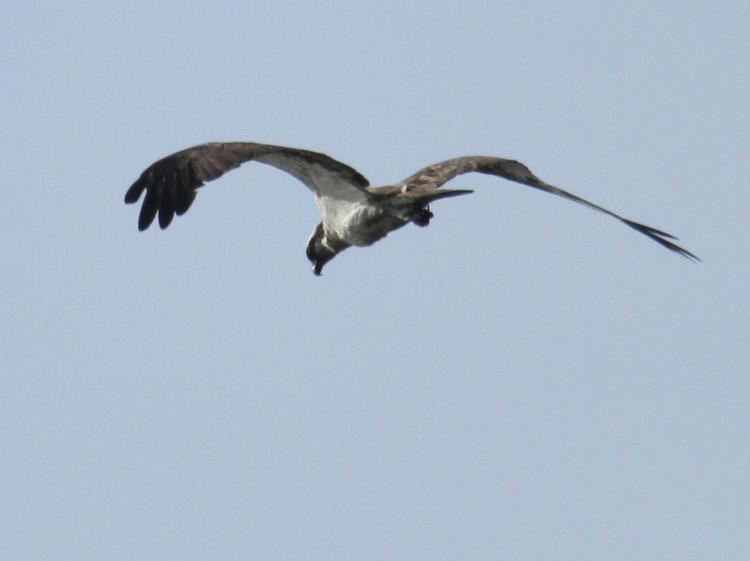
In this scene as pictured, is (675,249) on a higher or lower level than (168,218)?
higher

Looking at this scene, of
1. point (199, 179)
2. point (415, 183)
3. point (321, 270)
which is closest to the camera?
point (199, 179)

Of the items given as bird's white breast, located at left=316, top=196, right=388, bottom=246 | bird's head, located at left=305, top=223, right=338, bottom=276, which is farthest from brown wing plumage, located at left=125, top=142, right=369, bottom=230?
bird's head, located at left=305, top=223, right=338, bottom=276

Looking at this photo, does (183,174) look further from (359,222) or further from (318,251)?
(318,251)

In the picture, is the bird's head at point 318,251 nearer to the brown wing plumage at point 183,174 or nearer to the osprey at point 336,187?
the osprey at point 336,187

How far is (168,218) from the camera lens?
21484mm

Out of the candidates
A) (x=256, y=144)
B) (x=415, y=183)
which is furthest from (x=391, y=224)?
(x=256, y=144)

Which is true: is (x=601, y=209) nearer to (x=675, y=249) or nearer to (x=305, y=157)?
(x=675, y=249)

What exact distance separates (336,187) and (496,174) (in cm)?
213

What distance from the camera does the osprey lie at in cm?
2144

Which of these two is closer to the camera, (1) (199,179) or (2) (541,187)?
(1) (199,179)

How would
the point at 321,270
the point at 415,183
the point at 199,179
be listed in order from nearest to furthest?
the point at 199,179
the point at 415,183
the point at 321,270

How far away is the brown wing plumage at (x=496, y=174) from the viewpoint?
900 inches

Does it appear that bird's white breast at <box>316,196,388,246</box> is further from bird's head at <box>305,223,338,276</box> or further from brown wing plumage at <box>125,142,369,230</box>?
brown wing plumage at <box>125,142,369,230</box>

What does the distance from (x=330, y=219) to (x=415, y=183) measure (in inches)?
54.9
